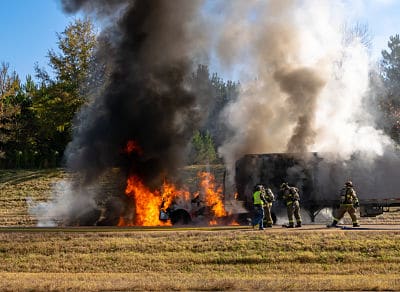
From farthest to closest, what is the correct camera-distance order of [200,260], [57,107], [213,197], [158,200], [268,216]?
1. [57,107]
2. [158,200]
3. [213,197]
4. [268,216]
5. [200,260]

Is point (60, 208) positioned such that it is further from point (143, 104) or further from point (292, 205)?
point (292, 205)

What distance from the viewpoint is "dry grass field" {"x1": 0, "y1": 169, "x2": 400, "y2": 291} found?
13.8 m

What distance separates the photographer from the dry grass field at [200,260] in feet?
45.3

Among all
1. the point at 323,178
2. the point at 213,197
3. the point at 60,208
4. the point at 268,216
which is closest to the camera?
the point at 268,216

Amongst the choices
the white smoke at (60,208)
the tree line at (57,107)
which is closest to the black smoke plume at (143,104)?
the white smoke at (60,208)

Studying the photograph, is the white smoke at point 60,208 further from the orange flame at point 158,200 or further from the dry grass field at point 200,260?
the dry grass field at point 200,260

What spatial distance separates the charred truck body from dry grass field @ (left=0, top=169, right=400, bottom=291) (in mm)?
3817

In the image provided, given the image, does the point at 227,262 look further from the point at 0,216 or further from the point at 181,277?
the point at 0,216

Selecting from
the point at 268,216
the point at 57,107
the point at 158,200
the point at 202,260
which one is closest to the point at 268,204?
the point at 268,216

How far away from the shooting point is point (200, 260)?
1739 cm

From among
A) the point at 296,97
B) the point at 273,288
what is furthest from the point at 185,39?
the point at 273,288

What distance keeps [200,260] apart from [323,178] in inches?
366

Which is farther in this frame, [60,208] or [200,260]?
[60,208]

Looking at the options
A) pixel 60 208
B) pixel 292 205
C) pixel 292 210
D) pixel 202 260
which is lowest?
pixel 202 260
